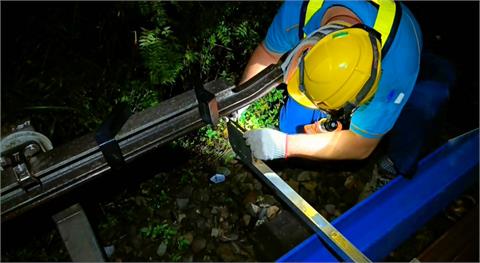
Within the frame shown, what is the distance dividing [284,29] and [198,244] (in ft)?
7.05

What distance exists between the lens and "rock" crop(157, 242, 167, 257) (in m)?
3.38

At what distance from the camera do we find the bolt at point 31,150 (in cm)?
185

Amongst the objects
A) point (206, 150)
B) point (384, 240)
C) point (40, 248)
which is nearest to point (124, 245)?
point (40, 248)

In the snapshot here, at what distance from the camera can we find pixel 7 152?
72.6 inches

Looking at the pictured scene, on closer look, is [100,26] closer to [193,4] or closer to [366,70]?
[193,4]

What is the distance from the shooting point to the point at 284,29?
3.21m

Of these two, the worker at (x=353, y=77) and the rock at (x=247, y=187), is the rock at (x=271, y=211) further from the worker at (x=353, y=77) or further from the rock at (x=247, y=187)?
the worker at (x=353, y=77)

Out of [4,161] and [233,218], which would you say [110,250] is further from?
[4,161]

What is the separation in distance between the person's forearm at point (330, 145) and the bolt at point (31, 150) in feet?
6.39

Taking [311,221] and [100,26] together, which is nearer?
[311,221]

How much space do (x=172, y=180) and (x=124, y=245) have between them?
778 mm

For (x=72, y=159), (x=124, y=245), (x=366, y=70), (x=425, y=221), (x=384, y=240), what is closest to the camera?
(x=72, y=159)

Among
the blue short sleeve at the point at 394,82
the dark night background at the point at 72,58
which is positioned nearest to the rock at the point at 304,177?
the blue short sleeve at the point at 394,82

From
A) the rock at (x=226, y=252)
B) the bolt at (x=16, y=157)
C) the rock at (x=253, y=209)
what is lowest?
the rock at (x=226, y=252)
